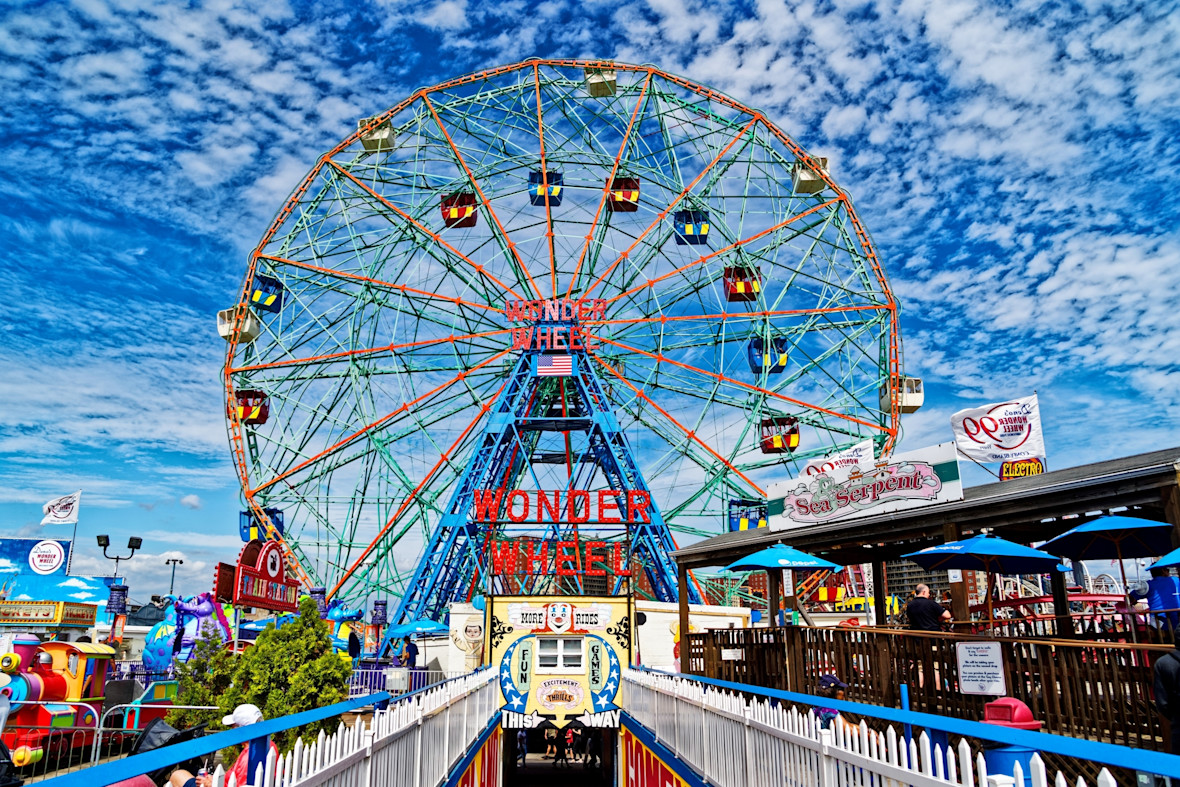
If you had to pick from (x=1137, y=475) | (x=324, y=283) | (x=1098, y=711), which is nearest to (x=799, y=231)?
(x=324, y=283)

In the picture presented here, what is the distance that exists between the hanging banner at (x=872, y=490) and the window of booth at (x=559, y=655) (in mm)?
4002

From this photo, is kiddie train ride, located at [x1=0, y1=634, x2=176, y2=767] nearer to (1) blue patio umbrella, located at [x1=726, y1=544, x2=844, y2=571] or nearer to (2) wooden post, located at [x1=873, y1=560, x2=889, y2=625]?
(1) blue patio umbrella, located at [x1=726, y1=544, x2=844, y2=571]

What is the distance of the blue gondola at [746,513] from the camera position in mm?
27688

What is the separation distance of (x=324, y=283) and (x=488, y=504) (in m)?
9.94

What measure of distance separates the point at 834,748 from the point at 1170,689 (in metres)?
2.42

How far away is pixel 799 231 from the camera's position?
97.6 ft

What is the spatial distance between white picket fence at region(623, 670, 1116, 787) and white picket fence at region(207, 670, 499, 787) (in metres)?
2.19

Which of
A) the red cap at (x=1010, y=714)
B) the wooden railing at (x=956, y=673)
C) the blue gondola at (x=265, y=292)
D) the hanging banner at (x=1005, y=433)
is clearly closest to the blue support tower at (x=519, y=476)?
the blue gondola at (x=265, y=292)

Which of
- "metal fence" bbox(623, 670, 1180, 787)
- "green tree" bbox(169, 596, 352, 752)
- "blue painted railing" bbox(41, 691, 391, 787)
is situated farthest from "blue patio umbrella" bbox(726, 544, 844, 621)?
"green tree" bbox(169, 596, 352, 752)

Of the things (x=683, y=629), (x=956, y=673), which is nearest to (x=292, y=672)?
(x=683, y=629)

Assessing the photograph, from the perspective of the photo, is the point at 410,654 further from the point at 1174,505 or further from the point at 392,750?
the point at 1174,505

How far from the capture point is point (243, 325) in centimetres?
2888

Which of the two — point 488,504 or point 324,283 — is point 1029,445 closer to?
point 488,504

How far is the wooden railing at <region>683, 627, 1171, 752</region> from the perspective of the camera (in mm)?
6684
